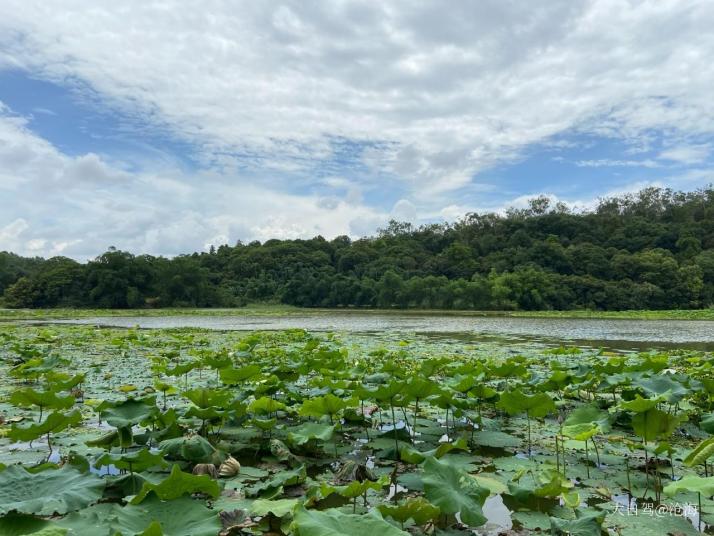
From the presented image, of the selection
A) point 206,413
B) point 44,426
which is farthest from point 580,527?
point 44,426

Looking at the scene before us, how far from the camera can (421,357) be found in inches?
370

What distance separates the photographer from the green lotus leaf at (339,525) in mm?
1794

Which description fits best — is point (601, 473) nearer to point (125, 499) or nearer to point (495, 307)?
point (125, 499)

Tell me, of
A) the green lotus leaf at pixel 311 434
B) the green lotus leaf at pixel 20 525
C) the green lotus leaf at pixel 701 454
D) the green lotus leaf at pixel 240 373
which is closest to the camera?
the green lotus leaf at pixel 20 525

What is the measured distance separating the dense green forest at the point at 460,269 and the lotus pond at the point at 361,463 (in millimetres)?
44323

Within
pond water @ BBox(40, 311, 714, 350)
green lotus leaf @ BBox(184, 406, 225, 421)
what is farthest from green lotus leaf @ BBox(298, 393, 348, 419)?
pond water @ BBox(40, 311, 714, 350)

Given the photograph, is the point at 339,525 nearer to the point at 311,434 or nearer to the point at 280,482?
the point at 280,482

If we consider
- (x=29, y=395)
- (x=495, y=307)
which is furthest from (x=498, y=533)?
(x=495, y=307)

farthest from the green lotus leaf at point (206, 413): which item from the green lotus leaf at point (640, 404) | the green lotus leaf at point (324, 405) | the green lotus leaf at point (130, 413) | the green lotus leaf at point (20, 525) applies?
the green lotus leaf at point (640, 404)

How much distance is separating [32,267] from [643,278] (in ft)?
239

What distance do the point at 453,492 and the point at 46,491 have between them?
188 centimetres

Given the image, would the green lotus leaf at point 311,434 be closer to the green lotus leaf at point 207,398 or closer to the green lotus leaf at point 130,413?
the green lotus leaf at point 207,398

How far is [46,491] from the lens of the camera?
229cm

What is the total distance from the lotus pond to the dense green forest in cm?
4432
